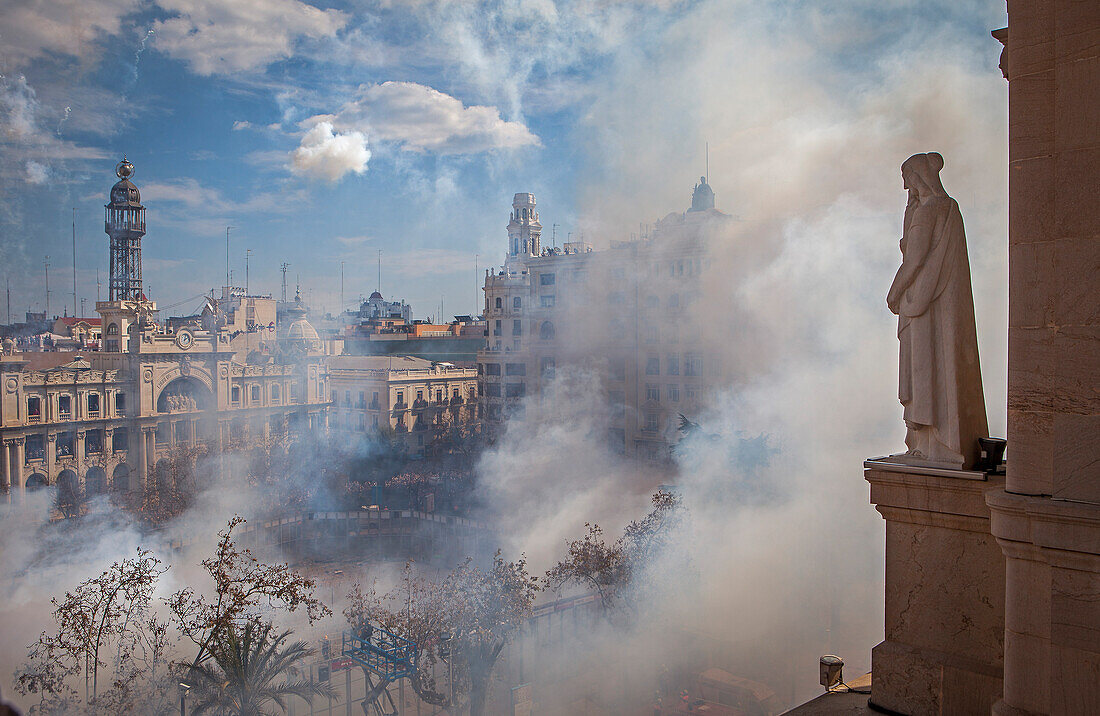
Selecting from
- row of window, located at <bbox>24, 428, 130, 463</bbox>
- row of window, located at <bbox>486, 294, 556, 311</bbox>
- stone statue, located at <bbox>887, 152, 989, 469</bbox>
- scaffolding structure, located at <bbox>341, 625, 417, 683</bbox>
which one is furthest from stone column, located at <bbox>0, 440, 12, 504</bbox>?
stone statue, located at <bbox>887, 152, 989, 469</bbox>

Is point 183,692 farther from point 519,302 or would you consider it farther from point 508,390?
point 519,302

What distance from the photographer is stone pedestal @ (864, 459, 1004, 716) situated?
3.59m

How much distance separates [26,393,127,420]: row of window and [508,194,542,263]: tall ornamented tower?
690 inches

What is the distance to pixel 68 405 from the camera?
2097cm

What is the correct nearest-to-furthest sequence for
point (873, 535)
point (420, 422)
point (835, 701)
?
point (835, 701) → point (873, 535) → point (420, 422)

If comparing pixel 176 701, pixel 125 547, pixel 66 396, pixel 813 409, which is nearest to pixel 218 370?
pixel 66 396

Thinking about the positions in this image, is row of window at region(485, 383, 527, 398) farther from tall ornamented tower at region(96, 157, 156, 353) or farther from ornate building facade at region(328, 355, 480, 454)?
tall ornamented tower at region(96, 157, 156, 353)

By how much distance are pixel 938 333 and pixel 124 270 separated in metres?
24.6

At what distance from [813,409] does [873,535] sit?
5575 millimetres

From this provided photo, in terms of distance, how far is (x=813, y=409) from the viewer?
19219mm

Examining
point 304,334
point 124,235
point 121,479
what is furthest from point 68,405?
point 304,334

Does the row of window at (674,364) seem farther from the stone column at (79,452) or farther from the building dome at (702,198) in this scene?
the stone column at (79,452)

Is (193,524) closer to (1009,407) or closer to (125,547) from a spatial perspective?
(125,547)

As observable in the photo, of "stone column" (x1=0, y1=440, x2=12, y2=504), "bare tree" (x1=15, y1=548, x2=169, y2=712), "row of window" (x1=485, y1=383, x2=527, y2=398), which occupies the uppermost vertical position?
"row of window" (x1=485, y1=383, x2=527, y2=398)
